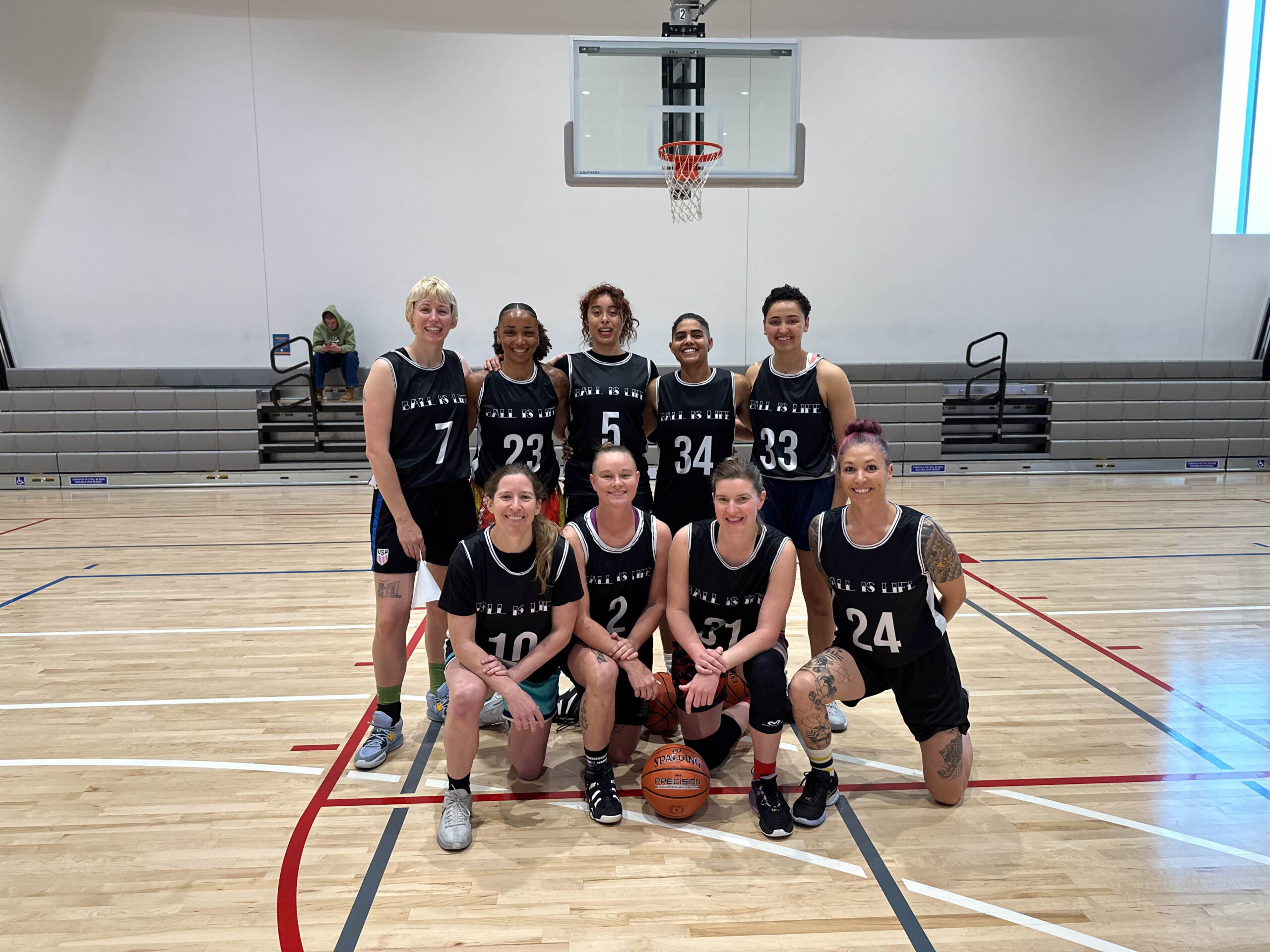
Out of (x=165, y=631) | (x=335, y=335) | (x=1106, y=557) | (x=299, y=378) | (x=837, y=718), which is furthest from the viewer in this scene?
(x=299, y=378)

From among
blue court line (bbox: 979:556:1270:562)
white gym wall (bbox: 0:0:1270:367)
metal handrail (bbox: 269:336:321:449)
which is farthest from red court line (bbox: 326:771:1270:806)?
white gym wall (bbox: 0:0:1270:367)

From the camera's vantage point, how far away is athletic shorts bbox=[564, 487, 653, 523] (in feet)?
10.5

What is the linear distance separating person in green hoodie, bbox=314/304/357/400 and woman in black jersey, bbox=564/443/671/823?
767cm

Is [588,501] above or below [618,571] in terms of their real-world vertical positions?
above

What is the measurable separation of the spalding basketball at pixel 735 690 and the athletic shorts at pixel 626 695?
11.1 inches

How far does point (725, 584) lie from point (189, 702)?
7.92 ft

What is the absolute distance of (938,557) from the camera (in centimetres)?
251

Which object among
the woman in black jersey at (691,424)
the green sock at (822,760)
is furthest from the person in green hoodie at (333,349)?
the green sock at (822,760)

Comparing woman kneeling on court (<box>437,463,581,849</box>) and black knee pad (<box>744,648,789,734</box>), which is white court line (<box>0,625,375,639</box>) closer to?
woman kneeling on court (<box>437,463,581,849</box>)

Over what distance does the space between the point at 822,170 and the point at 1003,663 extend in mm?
7867

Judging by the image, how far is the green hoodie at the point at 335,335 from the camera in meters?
9.64

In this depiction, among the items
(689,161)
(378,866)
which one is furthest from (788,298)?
(689,161)

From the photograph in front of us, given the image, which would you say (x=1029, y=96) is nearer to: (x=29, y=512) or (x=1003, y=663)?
(x=1003, y=663)

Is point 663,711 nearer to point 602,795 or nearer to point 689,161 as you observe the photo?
point 602,795
